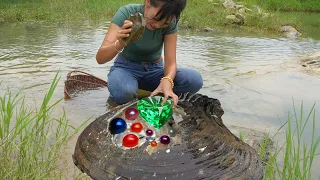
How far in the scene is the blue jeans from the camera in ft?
9.44

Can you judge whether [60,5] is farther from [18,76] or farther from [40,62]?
[18,76]

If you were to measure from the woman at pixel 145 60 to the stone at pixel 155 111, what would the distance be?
17 centimetres

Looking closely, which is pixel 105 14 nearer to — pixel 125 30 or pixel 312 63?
pixel 312 63

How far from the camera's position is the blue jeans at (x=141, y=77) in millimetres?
2877

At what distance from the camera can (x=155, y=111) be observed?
6.65 feet

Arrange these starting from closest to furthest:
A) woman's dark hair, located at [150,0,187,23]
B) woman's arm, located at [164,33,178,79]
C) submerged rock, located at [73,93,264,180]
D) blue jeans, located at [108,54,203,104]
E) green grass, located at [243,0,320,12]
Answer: submerged rock, located at [73,93,264,180]
woman's dark hair, located at [150,0,187,23]
woman's arm, located at [164,33,178,79]
blue jeans, located at [108,54,203,104]
green grass, located at [243,0,320,12]

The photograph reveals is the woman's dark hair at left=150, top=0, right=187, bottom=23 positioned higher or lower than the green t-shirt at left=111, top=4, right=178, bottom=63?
higher

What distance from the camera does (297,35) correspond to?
891 cm

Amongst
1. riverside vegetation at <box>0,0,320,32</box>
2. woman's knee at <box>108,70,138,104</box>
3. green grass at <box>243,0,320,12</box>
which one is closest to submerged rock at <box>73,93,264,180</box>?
woman's knee at <box>108,70,138,104</box>

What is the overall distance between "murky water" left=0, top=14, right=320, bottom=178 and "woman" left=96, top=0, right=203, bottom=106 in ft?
1.19

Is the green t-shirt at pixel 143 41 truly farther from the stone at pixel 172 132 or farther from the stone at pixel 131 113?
the stone at pixel 172 132

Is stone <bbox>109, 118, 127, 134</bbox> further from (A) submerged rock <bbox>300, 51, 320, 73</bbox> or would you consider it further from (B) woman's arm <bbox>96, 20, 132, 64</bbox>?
(A) submerged rock <bbox>300, 51, 320, 73</bbox>

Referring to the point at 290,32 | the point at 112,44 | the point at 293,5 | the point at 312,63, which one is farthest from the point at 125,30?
the point at 293,5

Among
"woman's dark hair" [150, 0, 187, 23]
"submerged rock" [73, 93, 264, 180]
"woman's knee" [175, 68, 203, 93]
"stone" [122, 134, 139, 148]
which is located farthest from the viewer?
"woman's knee" [175, 68, 203, 93]
